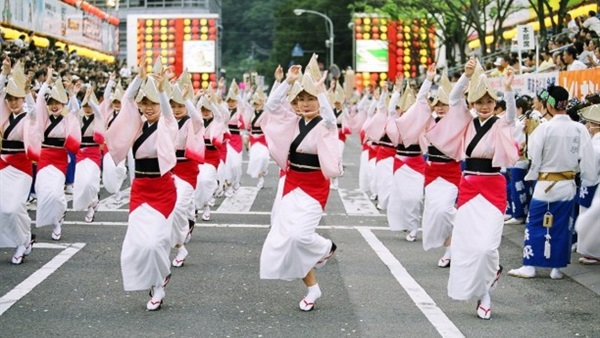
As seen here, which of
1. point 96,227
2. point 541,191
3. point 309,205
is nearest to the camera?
point 309,205

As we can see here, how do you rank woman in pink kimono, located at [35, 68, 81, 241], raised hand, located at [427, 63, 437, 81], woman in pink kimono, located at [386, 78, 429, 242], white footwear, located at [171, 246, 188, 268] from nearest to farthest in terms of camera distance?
raised hand, located at [427, 63, 437, 81] → white footwear, located at [171, 246, 188, 268] → woman in pink kimono, located at [35, 68, 81, 241] → woman in pink kimono, located at [386, 78, 429, 242]

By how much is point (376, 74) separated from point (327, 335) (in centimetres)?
4744

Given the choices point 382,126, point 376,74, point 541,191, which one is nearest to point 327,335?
point 541,191

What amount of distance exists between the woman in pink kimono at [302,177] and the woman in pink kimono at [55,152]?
406 cm

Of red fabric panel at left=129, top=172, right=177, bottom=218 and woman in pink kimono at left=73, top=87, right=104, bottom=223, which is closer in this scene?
red fabric panel at left=129, top=172, right=177, bottom=218

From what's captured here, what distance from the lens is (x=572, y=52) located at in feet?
53.2

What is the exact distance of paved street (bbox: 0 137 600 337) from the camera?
735 cm

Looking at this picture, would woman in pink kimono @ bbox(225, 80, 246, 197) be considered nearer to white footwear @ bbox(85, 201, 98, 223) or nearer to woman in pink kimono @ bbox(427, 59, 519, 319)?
white footwear @ bbox(85, 201, 98, 223)

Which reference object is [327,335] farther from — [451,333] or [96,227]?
[96,227]

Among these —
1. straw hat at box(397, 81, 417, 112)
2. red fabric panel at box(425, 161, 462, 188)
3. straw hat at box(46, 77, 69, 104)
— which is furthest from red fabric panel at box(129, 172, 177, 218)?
straw hat at box(397, 81, 417, 112)

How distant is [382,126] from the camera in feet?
50.2

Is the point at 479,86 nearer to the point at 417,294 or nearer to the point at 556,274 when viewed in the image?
the point at 417,294

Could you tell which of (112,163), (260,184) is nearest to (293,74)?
(112,163)

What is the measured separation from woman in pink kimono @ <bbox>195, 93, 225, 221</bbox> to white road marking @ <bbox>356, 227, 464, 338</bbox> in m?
2.71
